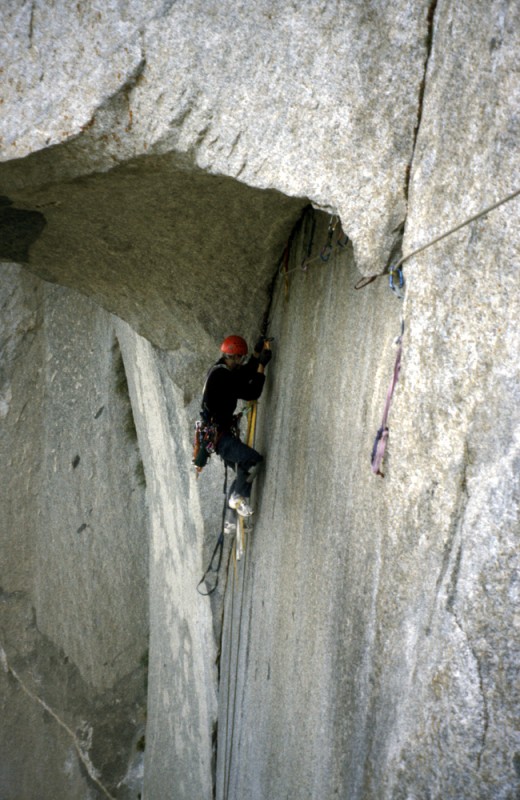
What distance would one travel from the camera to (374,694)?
2291mm

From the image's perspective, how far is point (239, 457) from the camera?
432 centimetres

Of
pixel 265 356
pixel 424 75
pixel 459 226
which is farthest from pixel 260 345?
pixel 459 226

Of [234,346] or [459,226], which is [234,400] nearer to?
[234,346]

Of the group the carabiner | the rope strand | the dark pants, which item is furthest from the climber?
the rope strand

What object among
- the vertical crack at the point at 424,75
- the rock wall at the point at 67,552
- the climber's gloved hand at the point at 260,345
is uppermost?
the vertical crack at the point at 424,75

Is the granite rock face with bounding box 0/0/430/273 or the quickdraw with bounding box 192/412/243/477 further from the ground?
the granite rock face with bounding box 0/0/430/273

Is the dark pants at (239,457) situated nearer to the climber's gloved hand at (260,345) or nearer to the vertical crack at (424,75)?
the climber's gloved hand at (260,345)

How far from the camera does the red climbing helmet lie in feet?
13.6

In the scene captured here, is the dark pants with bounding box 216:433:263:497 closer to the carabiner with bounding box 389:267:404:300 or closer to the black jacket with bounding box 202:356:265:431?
the black jacket with bounding box 202:356:265:431

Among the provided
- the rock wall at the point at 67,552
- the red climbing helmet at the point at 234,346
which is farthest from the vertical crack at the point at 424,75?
the rock wall at the point at 67,552

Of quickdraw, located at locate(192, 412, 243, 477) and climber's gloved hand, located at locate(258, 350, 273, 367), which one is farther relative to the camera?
quickdraw, located at locate(192, 412, 243, 477)

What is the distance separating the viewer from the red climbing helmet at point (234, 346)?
4156mm

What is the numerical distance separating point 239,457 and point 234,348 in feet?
1.88

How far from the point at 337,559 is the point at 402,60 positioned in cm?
158
